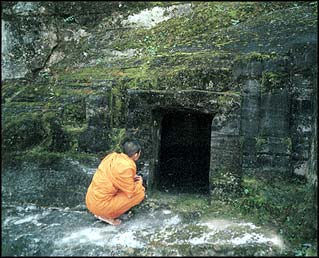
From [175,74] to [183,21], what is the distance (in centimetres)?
136

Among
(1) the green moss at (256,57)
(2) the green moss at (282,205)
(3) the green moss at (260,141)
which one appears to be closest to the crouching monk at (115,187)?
(2) the green moss at (282,205)

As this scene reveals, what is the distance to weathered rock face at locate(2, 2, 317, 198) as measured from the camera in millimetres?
4945

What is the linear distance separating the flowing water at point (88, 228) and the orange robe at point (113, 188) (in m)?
0.22

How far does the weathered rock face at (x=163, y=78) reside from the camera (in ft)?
16.2

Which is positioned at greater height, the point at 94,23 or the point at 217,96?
the point at 94,23

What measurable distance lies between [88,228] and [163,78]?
82.7 inches

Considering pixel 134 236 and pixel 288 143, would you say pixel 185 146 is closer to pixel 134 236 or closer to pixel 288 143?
pixel 288 143

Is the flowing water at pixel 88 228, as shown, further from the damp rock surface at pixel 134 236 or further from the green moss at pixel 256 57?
the green moss at pixel 256 57

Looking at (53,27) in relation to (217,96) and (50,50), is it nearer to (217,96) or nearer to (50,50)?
(50,50)

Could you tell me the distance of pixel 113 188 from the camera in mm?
4652

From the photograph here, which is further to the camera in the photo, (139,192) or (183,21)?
(183,21)

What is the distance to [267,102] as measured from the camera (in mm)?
4949

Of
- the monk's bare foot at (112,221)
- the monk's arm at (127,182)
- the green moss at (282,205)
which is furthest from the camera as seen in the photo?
the monk's bare foot at (112,221)

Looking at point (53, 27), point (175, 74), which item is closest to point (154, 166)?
point (175, 74)
